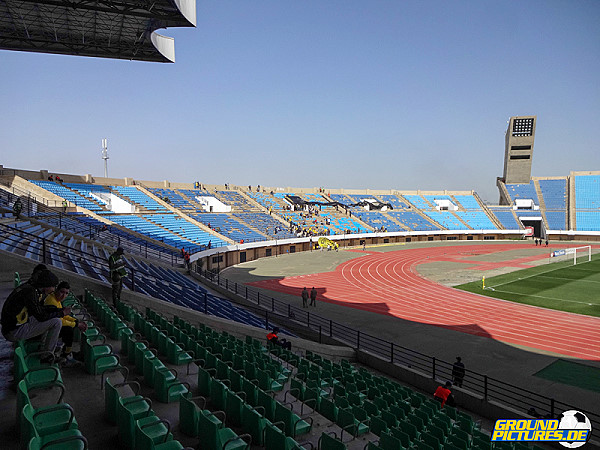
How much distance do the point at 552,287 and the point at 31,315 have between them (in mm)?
30873

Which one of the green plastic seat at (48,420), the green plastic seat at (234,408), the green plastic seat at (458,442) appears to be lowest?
the green plastic seat at (458,442)

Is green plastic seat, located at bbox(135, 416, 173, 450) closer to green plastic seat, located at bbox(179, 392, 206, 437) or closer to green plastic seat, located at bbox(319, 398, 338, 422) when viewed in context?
green plastic seat, located at bbox(179, 392, 206, 437)

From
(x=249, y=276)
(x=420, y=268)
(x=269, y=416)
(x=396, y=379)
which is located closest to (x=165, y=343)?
(x=269, y=416)

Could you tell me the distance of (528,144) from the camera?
79375mm

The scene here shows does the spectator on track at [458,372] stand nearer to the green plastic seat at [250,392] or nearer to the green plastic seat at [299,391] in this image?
the green plastic seat at [299,391]

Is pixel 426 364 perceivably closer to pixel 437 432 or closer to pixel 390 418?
pixel 390 418

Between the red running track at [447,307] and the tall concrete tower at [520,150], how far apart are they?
49159 millimetres

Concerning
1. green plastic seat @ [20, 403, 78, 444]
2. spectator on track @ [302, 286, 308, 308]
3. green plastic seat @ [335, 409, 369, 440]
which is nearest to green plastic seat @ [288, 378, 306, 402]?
green plastic seat @ [335, 409, 369, 440]

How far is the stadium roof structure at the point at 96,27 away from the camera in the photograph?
17125 mm

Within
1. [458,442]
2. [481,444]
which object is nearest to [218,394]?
[458,442]

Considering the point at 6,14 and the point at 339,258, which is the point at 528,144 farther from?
the point at 6,14

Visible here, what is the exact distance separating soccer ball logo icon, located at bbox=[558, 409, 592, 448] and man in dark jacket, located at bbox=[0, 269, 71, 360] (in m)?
10.8

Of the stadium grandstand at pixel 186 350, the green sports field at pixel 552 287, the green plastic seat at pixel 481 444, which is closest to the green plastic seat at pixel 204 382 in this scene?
the stadium grandstand at pixel 186 350

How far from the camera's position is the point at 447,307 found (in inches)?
877
